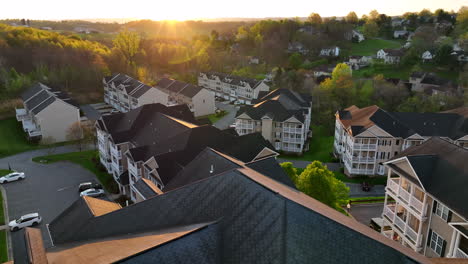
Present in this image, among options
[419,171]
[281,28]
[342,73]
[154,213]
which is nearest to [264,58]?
[281,28]

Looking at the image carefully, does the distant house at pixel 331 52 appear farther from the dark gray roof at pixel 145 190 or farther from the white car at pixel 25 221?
the white car at pixel 25 221

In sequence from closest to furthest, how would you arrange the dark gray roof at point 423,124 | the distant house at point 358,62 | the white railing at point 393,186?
the white railing at point 393,186 → the dark gray roof at point 423,124 → the distant house at point 358,62

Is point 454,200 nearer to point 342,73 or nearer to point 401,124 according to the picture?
point 401,124

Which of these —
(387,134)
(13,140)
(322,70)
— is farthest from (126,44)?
(387,134)

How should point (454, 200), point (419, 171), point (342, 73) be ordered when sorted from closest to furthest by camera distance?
point (454, 200) → point (419, 171) → point (342, 73)

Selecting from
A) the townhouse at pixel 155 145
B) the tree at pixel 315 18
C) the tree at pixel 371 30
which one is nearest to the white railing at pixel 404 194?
the townhouse at pixel 155 145

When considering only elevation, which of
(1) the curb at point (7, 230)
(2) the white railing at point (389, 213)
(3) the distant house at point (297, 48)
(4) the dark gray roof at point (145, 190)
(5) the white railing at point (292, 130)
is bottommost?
(1) the curb at point (7, 230)
